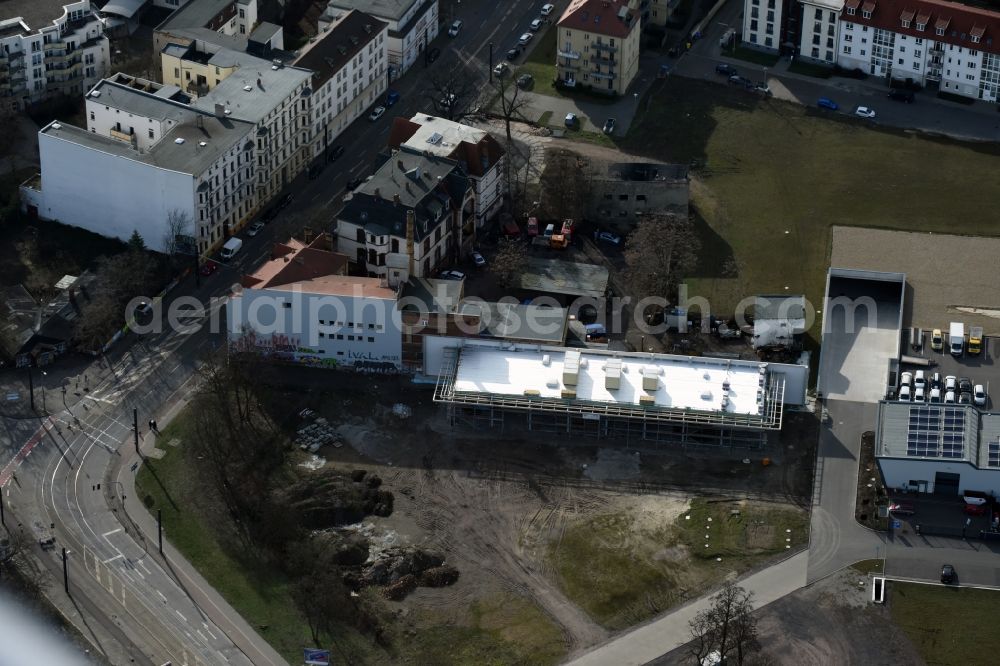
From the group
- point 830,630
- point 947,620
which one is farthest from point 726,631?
point 947,620

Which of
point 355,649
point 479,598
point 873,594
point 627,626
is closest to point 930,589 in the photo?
point 873,594

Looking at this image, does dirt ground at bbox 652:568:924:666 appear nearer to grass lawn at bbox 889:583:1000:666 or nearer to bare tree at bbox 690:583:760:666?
grass lawn at bbox 889:583:1000:666

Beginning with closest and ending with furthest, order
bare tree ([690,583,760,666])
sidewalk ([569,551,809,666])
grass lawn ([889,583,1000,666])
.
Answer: bare tree ([690,583,760,666]) → grass lawn ([889,583,1000,666]) → sidewalk ([569,551,809,666])

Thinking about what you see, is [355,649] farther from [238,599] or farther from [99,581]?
[99,581]

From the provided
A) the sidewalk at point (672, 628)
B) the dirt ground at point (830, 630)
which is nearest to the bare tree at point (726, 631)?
the sidewalk at point (672, 628)

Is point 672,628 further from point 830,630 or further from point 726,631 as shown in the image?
point 830,630

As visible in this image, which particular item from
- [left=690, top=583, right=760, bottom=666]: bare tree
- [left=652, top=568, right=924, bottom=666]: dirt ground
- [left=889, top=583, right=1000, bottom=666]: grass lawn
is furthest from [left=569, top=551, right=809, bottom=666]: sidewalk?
[left=889, top=583, right=1000, bottom=666]: grass lawn

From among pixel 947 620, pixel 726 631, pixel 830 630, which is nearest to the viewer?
pixel 726 631
